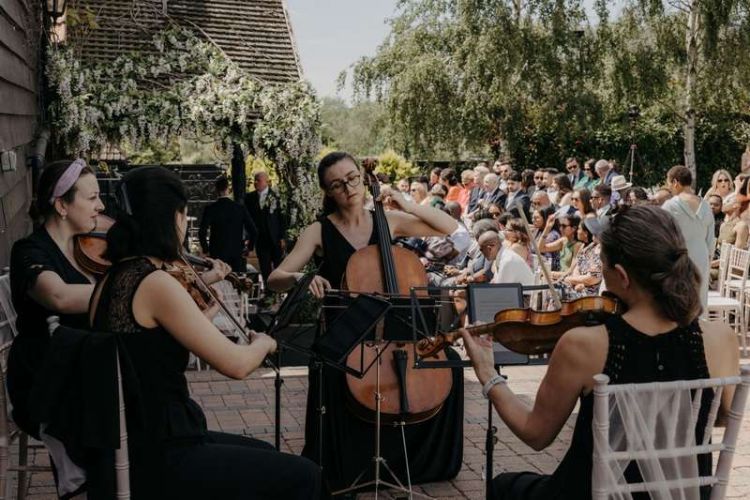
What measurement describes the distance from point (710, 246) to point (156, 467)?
6.60 metres

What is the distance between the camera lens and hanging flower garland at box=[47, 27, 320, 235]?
1122 centimetres

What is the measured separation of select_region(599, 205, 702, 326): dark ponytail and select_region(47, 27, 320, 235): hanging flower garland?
9.39 meters

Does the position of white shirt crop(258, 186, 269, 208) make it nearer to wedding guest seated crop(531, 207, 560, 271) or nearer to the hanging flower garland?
the hanging flower garland

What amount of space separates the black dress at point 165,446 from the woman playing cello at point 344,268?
1.60 meters

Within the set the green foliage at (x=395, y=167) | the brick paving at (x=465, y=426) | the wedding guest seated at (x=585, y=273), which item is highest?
the green foliage at (x=395, y=167)

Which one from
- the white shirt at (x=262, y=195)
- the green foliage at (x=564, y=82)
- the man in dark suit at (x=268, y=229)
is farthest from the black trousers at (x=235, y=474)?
the green foliage at (x=564, y=82)

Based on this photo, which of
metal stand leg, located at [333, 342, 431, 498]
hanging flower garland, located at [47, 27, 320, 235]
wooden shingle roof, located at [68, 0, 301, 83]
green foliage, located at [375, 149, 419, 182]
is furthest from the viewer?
green foliage, located at [375, 149, 419, 182]

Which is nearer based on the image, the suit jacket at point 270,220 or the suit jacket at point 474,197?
the suit jacket at point 270,220

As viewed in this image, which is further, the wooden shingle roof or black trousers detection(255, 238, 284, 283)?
black trousers detection(255, 238, 284, 283)

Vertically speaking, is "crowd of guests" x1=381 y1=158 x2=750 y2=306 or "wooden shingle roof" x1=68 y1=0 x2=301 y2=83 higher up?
"wooden shingle roof" x1=68 y1=0 x2=301 y2=83

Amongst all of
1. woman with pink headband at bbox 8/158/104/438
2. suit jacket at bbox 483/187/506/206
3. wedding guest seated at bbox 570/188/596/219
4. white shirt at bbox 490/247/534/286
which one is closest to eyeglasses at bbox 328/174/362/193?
woman with pink headband at bbox 8/158/104/438

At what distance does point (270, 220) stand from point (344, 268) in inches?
325

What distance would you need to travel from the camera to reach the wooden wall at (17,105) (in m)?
6.98

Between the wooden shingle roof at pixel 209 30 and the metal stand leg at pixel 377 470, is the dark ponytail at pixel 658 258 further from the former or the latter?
the wooden shingle roof at pixel 209 30
